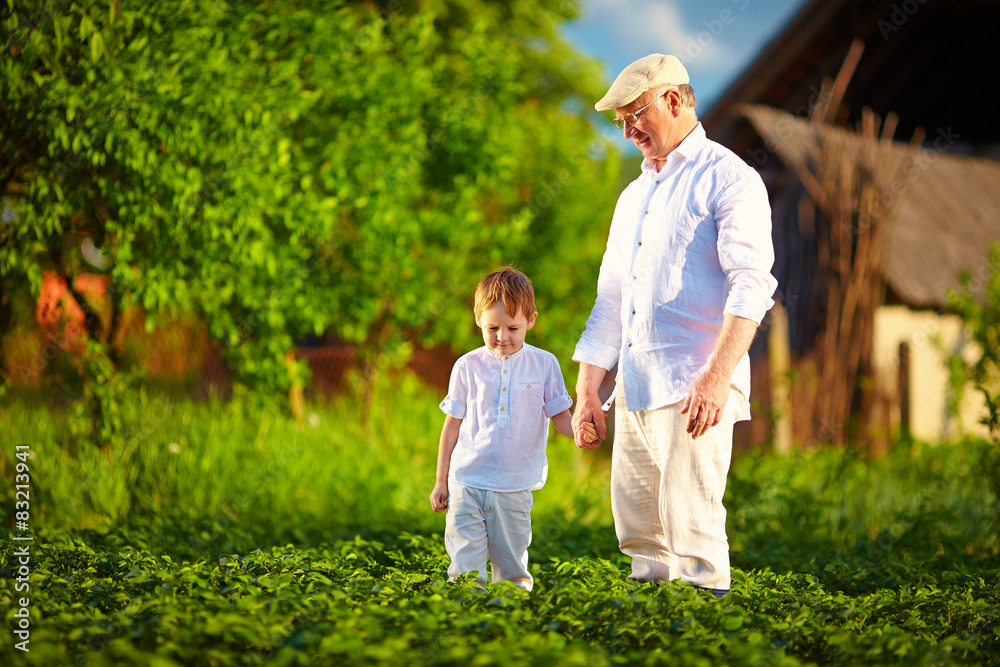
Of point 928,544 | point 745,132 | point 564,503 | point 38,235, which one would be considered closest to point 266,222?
point 38,235

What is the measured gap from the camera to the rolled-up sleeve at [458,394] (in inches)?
136

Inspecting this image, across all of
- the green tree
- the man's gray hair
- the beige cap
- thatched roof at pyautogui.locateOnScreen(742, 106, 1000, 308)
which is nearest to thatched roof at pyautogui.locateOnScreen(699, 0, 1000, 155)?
thatched roof at pyautogui.locateOnScreen(742, 106, 1000, 308)

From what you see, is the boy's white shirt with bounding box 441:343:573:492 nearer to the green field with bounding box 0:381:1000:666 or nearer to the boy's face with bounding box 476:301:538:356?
the boy's face with bounding box 476:301:538:356

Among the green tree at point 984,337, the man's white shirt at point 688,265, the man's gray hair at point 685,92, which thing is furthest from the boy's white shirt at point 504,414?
the green tree at point 984,337

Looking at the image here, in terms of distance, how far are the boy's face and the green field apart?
95 cm

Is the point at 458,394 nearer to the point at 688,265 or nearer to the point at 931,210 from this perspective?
the point at 688,265

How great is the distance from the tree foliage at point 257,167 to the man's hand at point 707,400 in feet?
11.1

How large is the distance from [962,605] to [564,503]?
12.1ft

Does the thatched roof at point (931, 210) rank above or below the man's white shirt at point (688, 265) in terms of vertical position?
above

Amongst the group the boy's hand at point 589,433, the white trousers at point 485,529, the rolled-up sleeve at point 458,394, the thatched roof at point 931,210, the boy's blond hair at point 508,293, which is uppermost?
the thatched roof at point 931,210

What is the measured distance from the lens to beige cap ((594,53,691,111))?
326cm

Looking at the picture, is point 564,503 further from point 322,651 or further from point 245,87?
point 322,651

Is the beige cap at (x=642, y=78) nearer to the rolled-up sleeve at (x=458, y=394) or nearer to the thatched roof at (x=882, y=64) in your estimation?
the rolled-up sleeve at (x=458, y=394)

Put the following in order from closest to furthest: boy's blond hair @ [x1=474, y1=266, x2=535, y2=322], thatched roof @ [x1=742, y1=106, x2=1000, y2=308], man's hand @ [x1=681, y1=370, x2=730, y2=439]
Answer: man's hand @ [x1=681, y1=370, x2=730, y2=439] → boy's blond hair @ [x1=474, y1=266, x2=535, y2=322] → thatched roof @ [x1=742, y1=106, x2=1000, y2=308]
